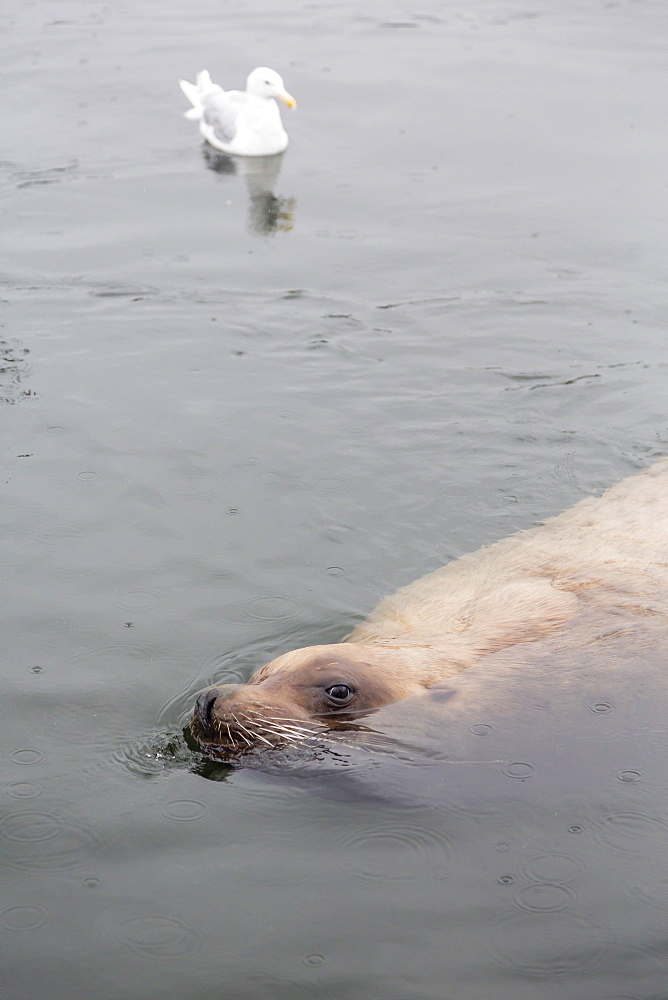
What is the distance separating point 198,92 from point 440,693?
12240 millimetres

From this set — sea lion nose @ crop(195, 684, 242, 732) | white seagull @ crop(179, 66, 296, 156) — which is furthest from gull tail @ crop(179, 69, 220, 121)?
sea lion nose @ crop(195, 684, 242, 732)

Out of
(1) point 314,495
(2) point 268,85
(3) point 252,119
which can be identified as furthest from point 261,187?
(1) point 314,495

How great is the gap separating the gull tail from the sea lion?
9.88m

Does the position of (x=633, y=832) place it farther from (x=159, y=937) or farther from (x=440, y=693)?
(x=159, y=937)

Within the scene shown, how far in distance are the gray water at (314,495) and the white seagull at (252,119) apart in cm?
37

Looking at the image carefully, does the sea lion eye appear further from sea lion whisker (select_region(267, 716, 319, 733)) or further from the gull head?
the gull head

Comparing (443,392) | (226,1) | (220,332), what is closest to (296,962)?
(443,392)

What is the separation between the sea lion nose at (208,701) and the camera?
4848 millimetres

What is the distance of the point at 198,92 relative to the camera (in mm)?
15094

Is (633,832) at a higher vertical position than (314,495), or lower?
lower

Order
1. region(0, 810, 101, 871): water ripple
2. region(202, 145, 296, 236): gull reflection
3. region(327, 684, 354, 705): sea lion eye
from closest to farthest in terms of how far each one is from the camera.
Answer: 1. region(0, 810, 101, 871): water ripple
2. region(327, 684, 354, 705): sea lion eye
3. region(202, 145, 296, 236): gull reflection

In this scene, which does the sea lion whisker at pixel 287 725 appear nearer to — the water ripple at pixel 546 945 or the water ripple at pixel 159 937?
the water ripple at pixel 159 937

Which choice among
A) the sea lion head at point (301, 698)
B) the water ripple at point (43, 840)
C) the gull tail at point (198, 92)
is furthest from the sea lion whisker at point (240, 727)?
the gull tail at point (198, 92)

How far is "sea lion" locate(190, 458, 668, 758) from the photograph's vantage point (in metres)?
4.88
